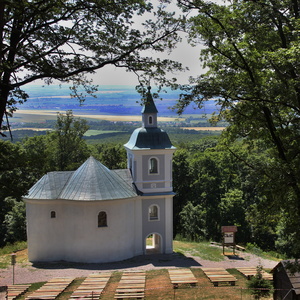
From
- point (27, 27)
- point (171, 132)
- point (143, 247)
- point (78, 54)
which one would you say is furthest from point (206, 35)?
point (171, 132)

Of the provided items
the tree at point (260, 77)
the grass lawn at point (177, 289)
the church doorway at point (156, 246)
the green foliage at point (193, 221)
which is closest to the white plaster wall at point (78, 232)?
the church doorway at point (156, 246)

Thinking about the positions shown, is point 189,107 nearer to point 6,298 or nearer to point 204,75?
point 204,75

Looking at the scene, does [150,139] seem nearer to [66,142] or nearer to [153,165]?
[153,165]

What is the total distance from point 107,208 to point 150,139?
5.70 m

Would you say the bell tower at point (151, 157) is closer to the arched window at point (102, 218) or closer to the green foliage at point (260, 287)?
the arched window at point (102, 218)

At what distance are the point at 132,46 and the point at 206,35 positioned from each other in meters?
3.84

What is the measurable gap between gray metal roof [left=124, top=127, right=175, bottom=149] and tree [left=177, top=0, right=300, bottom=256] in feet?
47.7

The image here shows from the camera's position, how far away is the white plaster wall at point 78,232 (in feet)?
87.7

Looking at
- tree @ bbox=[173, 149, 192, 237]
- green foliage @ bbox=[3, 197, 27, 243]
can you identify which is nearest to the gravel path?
green foliage @ bbox=[3, 197, 27, 243]

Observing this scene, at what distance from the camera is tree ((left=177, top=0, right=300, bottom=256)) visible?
12.4 metres

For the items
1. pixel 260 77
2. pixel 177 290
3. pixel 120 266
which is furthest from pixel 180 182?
pixel 260 77

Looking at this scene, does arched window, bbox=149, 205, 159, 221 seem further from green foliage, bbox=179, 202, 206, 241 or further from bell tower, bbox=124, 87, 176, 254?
green foliage, bbox=179, 202, 206, 241

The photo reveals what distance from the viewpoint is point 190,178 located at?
45656 millimetres

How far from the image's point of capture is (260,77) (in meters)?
13.4
